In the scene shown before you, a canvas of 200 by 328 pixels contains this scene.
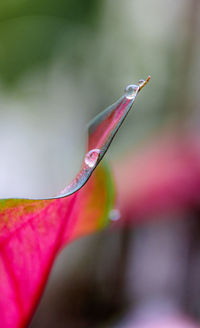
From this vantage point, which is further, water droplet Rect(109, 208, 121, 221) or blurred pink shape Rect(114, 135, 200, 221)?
blurred pink shape Rect(114, 135, 200, 221)

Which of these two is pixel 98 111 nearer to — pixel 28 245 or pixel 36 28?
pixel 36 28

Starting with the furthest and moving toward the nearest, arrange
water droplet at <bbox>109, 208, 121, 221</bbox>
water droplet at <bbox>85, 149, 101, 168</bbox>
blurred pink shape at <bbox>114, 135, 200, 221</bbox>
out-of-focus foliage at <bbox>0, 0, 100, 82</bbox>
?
out-of-focus foliage at <bbox>0, 0, 100, 82</bbox>, blurred pink shape at <bbox>114, 135, 200, 221</bbox>, water droplet at <bbox>109, 208, 121, 221</bbox>, water droplet at <bbox>85, 149, 101, 168</bbox>

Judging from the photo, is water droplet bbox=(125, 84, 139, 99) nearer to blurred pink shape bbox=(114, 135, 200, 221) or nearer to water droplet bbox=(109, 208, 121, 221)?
water droplet bbox=(109, 208, 121, 221)

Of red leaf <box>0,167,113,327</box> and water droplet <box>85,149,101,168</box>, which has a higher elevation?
water droplet <box>85,149,101,168</box>

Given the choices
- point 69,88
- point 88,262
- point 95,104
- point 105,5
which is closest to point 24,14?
point 105,5

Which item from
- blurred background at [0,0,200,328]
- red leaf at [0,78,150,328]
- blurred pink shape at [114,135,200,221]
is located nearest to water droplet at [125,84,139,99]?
red leaf at [0,78,150,328]

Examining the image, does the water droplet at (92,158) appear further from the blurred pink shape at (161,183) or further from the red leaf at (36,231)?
the blurred pink shape at (161,183)

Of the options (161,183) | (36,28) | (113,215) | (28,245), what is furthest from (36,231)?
(36,28)
